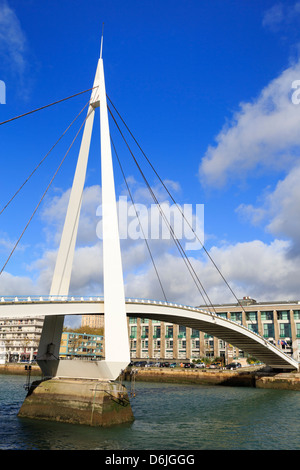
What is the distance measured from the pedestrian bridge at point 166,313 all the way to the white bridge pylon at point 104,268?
296cm

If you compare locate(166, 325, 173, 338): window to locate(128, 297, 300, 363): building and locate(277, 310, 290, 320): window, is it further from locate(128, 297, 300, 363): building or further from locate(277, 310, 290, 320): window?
locate(277, 310, 290, 320): window

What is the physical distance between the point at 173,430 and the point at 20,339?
326 feet

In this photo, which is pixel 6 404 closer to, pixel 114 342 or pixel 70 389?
pixel 70 389

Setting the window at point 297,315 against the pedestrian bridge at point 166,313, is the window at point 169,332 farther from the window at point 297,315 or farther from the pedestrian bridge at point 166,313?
the pedestrian bridge at point 166,313

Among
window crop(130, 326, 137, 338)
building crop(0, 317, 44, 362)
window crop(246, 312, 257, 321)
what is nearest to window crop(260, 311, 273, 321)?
window crop(246, 312, 257, 321)

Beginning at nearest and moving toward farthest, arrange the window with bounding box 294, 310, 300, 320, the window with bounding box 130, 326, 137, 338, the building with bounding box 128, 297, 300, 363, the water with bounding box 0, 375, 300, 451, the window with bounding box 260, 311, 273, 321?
the water with bounding box 0, 375, 300, 451 → the window with bounding box 294, 310, 300, 320 → the building with bounding box 128, 297, 300, 363 → the window with bounding box 260, 311, 273, 321 → the window with bounding box 130, 326, 137, 338

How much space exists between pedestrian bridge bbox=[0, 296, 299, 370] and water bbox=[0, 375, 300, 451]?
23.4 feet

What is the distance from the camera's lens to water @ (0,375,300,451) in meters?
20.5

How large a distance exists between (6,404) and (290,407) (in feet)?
83.0

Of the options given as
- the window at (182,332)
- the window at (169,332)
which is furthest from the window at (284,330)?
the window at (169,332)

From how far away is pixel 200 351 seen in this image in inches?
3620

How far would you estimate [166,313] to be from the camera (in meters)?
39.9

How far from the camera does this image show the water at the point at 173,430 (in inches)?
806
